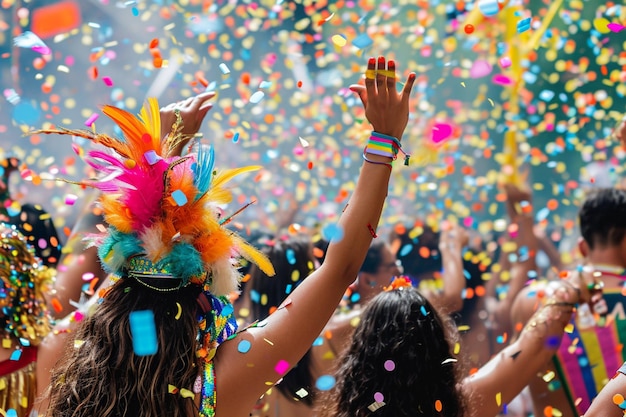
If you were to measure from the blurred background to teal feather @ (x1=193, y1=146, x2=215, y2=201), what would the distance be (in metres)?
2.13

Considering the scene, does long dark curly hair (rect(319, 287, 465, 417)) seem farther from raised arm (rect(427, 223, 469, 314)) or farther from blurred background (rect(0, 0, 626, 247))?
blurred background (rect(0, 0, 626, 247))

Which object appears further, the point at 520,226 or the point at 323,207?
the point at 323,207

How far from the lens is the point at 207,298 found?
1.55 metres

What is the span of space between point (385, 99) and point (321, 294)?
1.55 ft

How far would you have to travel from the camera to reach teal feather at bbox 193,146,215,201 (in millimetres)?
1543

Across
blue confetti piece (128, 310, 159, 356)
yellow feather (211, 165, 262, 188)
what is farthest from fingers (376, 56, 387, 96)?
blue confetti piece (128, 310, 159, 356)

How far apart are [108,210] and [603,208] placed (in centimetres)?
204

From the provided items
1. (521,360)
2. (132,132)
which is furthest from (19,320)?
(521,360)

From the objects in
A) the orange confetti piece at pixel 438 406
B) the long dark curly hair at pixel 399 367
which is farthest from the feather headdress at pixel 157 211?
the orange confetti piece at pixel 438 406

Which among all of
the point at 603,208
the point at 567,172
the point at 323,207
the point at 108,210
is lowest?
the point at 567,172

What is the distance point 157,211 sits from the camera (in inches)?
59.6

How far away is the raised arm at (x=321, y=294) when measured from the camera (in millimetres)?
1449

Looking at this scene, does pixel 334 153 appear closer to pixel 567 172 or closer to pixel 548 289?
pixel 548 289

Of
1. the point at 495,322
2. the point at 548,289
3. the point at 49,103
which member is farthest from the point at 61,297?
the point at 49,103
